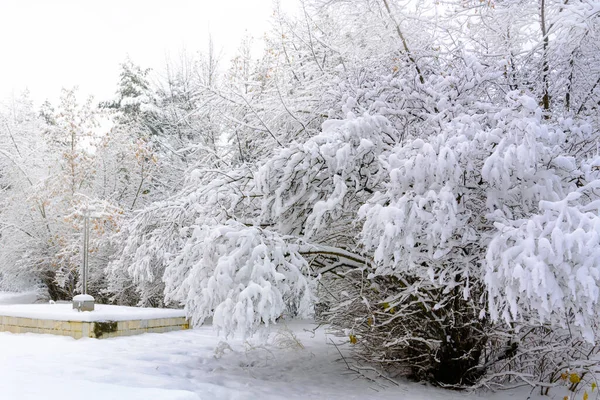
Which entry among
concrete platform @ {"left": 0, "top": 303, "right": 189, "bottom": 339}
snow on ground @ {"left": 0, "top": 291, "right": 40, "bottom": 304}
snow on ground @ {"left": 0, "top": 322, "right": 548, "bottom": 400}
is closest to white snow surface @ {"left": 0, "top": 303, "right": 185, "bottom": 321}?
concrete platform @ {"left": 0, "top": 303, "right": 189, "bottom": 339}

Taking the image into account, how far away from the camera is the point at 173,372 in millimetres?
5211

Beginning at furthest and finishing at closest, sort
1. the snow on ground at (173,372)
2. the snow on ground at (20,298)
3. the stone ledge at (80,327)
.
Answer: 1. the snow on ground at (20,298)
2. the stone ledge at (80,327)
3. the snow on ground at (173,372)

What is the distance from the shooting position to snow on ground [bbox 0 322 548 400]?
11.9 feet

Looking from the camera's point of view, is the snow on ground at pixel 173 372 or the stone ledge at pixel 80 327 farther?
the stone ledge at pixel 80 327

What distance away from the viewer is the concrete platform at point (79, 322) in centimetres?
678

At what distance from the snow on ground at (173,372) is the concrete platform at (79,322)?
16 centimetres

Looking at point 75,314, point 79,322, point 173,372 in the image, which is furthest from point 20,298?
point 173,372

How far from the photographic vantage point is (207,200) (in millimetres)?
5469

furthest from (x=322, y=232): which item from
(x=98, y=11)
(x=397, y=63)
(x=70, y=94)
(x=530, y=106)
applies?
(x=98, y=11)

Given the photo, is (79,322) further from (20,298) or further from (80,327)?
(20,298)

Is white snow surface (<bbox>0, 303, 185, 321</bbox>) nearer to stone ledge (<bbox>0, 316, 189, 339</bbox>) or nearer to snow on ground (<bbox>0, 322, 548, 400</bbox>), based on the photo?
stone ledge (<bbox>0, 316, 189, 339</bbox>)

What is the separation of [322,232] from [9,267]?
37.0ft

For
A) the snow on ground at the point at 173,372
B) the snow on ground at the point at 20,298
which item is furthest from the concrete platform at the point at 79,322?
the snow on ground at the point at 20,298

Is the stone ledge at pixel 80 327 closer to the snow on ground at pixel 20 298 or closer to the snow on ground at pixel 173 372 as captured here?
the snow on ground at pixel 173 372
